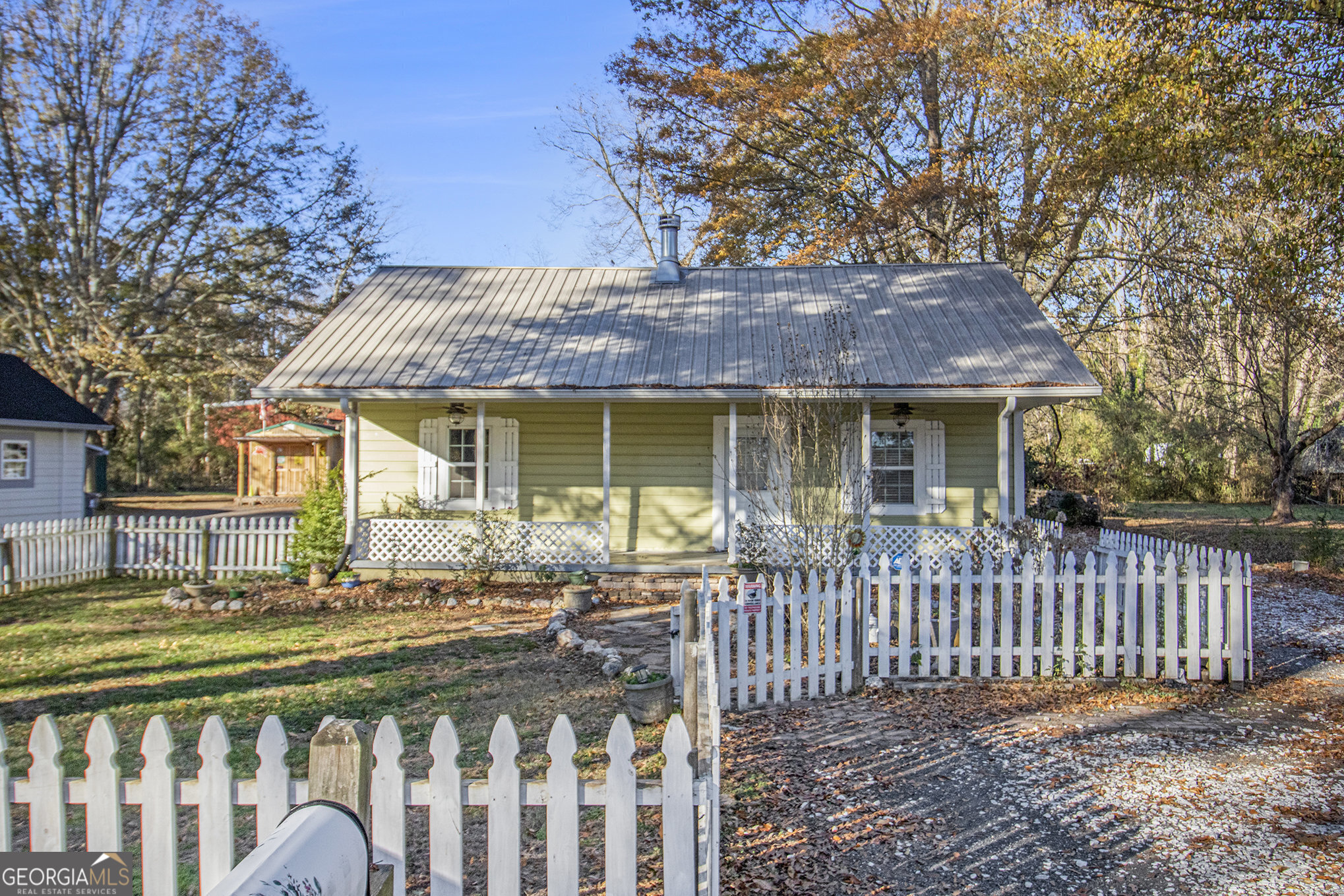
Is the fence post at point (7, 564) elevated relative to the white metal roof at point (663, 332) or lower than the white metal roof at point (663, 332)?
lower

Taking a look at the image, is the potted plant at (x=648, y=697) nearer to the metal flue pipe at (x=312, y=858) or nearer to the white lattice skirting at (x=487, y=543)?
the metal flue pipe at (x=312, y=858)

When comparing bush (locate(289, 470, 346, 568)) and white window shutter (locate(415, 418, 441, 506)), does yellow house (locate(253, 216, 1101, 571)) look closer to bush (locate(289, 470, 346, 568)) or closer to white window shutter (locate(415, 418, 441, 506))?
white window shutter (locate(415, 418, 441, 506))

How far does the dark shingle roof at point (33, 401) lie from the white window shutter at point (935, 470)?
19.6 m

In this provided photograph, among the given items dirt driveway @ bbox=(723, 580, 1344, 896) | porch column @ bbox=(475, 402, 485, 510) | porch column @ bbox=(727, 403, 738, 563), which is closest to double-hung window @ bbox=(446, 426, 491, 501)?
porch column @ bbox=(475, 402, 485, 510)

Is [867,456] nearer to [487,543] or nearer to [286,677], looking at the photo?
[487,543]

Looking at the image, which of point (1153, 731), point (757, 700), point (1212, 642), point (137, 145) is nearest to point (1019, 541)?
point (1212, 642)

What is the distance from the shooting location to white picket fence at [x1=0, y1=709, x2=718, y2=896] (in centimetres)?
265

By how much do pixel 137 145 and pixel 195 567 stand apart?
18.2 meters

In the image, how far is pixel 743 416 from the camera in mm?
13453

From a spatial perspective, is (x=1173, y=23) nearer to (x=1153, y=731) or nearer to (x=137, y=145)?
(x=1153, y=731)

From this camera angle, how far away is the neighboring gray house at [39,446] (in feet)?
58.9

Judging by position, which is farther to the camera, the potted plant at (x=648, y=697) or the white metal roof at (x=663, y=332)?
the white metal roof at (x=663, y=332)

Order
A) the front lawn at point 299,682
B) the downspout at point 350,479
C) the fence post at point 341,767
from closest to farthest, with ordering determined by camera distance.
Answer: the fence post at point 341,767 → the front lawn at point 299,682 → the downspout at point 350,479

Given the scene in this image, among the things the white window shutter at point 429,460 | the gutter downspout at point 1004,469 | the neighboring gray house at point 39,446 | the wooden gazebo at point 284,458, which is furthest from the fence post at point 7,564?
the gutter downspout at point 1004,469
